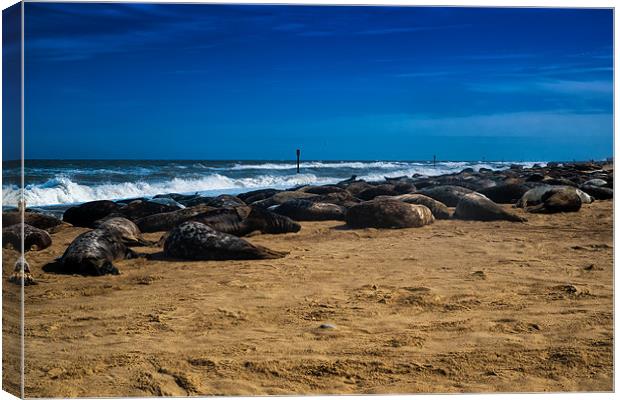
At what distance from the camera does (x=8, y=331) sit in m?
3.09

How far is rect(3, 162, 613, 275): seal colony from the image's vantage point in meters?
5.17

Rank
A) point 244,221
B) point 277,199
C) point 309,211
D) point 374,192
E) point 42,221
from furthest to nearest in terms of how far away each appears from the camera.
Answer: point 374,192, point 277,199, point 309,211, point 42,221, point 244,221

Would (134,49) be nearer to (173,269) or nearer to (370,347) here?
(173,269)

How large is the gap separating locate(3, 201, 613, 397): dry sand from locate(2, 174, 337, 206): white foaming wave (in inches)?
90.5

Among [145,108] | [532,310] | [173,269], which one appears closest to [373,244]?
[173,269]

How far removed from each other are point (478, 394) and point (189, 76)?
2.43 metres

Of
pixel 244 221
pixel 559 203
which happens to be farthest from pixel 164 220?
pixel 559 203

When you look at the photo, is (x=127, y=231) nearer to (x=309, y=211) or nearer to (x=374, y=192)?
(x=309, y=211)

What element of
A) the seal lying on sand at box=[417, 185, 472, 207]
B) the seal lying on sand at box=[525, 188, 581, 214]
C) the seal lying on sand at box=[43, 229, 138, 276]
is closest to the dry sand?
the seal lying on sand at box=[43, 229, 138, 276]

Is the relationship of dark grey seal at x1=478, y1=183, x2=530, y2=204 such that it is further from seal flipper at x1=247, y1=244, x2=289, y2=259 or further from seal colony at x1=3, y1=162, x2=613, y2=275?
seal flipper at x1=247, y1=244, x2=289, y2=259

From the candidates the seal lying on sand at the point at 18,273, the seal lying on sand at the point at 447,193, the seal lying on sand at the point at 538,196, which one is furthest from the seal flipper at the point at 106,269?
the seal lying on sand at the point at 538,196

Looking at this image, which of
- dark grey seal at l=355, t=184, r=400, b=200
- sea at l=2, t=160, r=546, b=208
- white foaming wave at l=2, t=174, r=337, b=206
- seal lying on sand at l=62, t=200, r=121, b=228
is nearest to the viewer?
sea at l=2, t=160, r=546, b=208

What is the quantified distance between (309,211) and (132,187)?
16.8ft

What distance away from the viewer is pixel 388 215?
6.79 meters
